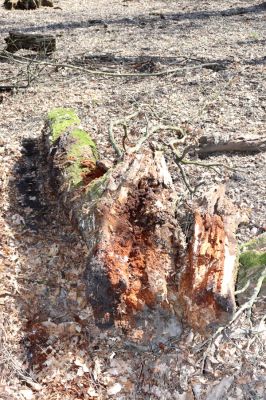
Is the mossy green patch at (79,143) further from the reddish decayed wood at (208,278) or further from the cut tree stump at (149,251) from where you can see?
the reddish decayed wood at (208,278)

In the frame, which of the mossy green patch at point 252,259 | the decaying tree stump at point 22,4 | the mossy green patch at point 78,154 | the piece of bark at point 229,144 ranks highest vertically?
the decaying tree stump at point 22,4

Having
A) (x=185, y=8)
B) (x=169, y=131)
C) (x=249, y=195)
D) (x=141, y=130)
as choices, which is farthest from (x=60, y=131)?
(x=185, y=8)

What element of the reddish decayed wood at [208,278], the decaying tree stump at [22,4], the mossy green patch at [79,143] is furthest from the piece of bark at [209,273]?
the decaying tree stump at [22,4]

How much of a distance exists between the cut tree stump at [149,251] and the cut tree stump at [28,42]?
19.2 feet

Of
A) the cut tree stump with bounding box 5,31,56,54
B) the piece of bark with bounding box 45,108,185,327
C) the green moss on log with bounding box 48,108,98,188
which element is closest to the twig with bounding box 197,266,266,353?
the piece of bark with bounding box 45,108,185,327

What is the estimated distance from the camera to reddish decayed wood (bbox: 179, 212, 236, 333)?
11.1 ft

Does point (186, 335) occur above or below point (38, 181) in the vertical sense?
below

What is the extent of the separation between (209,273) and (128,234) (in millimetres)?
829

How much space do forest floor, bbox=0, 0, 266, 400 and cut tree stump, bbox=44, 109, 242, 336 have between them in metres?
0.29

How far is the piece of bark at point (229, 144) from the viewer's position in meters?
5.98

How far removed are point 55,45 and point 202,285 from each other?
8.06 meters

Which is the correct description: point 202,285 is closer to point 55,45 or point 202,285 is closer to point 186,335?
point 186,335

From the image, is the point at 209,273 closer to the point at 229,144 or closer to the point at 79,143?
the point at 79,143

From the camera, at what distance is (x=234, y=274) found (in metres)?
3.68
